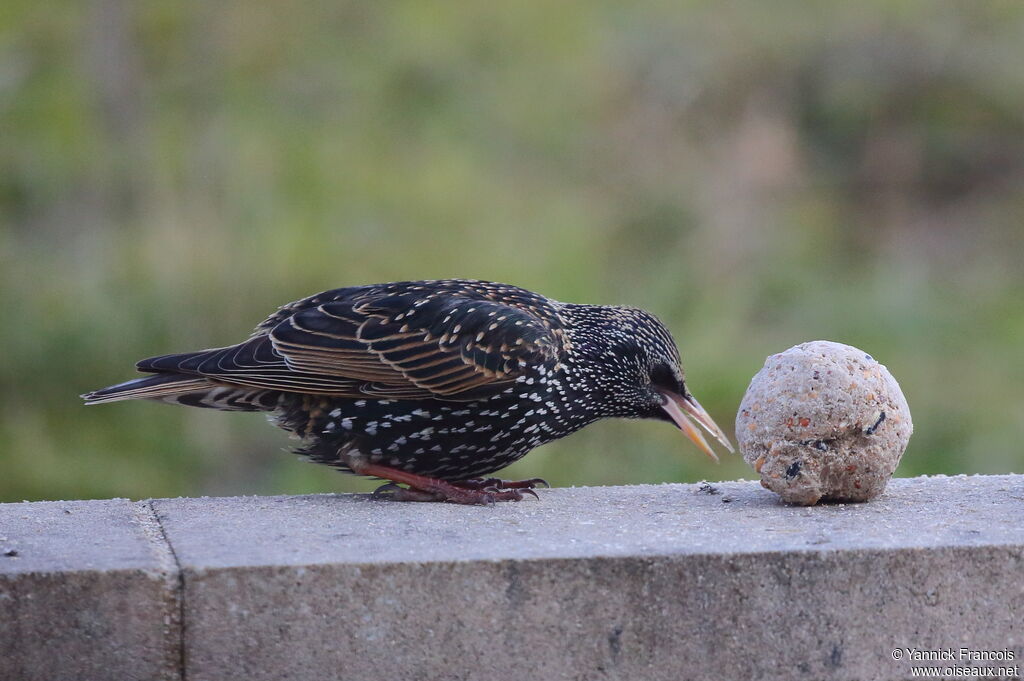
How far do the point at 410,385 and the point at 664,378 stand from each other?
2.35ft

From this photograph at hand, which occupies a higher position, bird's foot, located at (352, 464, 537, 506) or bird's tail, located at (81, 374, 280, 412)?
bird's tail, located at (81, 374, 280, 412)

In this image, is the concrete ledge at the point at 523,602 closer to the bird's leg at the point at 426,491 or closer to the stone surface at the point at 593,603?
the stone surface at the point at 593,603

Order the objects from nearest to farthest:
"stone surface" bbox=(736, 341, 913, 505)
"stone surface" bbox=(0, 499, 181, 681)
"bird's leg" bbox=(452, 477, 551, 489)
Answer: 1. "stone surface" bbox=(0, 499, 181, 681)
2. "stone surface" bbox=(736, 341, 913, 505)
3. "bird's leg" bbox=(452, 477, 551, 489)

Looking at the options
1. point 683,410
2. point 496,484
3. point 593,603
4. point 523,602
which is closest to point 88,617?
point 523,602

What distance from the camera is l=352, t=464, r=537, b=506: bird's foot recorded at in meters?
3.60

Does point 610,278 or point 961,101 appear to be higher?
point 961,101

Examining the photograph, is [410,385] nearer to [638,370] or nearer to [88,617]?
[638,370]

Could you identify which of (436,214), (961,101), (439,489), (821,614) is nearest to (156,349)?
(436,214)

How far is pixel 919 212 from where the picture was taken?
11602 mm

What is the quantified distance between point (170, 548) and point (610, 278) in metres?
6.75

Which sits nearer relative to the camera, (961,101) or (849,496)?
(849,496)

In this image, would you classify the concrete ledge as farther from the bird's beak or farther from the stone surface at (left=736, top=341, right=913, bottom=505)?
the bird's beak

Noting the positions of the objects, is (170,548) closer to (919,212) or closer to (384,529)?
(384,529)

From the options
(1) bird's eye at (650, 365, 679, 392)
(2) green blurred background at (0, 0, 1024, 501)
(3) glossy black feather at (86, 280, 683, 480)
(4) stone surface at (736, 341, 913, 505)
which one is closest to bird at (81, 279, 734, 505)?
(3) glossy black feather at (86, 280, 683, 480)
